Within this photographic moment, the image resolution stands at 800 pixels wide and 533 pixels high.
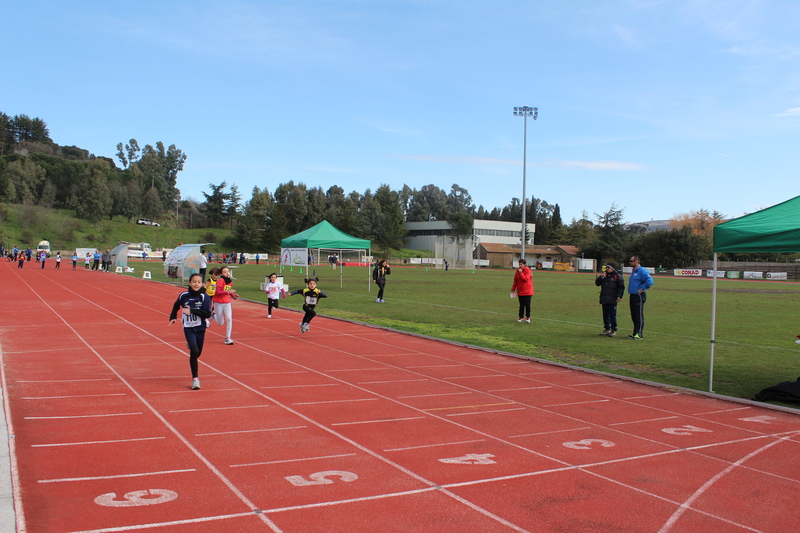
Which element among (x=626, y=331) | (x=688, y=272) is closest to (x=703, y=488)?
(x=626, y=331)

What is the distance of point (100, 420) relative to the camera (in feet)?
22.1

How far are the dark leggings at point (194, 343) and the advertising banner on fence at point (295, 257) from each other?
2044 centimetres

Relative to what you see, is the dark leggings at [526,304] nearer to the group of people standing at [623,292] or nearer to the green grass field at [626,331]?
the green grass field at [626,331]

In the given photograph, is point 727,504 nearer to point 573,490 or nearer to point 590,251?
point 573,490

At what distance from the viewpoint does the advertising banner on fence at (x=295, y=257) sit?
30.0 metres

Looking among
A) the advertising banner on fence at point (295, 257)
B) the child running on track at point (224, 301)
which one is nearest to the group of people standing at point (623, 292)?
the child running on track at point (224, 301)

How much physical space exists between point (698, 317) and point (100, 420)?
18362mm

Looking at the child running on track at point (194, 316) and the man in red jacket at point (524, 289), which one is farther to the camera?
the man in red jacket at point (524, 289)

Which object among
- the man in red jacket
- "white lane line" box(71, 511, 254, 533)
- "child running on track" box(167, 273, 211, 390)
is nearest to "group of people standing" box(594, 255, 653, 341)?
the man in red jacket

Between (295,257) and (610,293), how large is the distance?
2011 cm

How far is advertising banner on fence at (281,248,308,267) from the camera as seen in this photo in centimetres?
3000

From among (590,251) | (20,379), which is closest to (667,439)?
(20,379)

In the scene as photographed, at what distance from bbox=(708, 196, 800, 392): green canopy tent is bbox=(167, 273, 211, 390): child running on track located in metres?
7.16

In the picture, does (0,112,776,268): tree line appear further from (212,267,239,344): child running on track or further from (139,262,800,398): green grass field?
(212,267,239,344): child running on track
